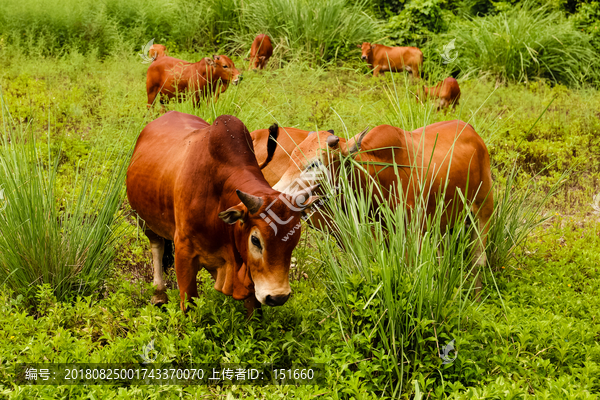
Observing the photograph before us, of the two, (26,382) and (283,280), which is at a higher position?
(283,280)

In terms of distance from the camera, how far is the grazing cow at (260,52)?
10461 millimetres

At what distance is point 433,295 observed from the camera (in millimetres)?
2922

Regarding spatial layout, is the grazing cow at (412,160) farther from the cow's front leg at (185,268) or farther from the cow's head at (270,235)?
the cow's front leg at (185,268)

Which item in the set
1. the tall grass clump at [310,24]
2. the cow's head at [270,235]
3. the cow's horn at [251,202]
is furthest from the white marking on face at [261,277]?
the tall grass clump at [310,24]

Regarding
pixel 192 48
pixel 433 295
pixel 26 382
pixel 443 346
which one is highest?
pixel 433 295

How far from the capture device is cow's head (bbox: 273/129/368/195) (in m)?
3.29

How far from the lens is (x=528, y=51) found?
35.5 feet

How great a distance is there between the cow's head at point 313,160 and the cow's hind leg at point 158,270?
3.97 ft

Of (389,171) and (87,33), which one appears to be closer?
(389,171)

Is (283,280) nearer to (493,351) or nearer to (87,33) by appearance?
(493,351)

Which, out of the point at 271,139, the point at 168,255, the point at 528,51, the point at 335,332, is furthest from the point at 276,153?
the point at 528,51

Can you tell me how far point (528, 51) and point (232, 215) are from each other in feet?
32.7

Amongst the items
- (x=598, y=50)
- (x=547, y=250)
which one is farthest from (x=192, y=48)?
(x=547, y=250)

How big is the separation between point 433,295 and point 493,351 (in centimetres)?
56
